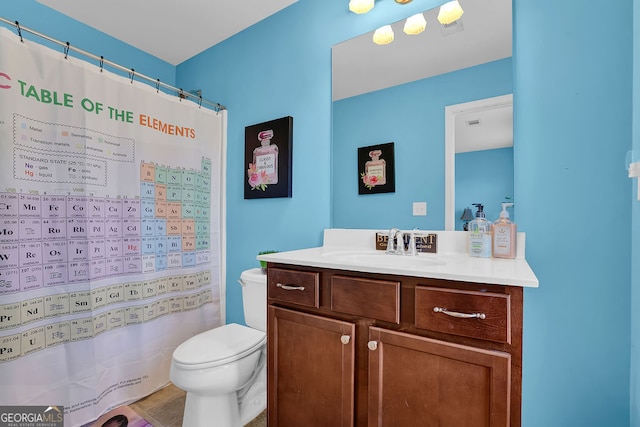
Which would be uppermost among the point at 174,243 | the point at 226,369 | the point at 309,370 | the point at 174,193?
the point at 174,193

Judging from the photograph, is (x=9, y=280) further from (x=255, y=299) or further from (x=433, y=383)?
(x=433, y=383)

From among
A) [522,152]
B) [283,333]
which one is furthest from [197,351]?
[522,152]

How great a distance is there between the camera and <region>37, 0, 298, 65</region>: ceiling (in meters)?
1.75

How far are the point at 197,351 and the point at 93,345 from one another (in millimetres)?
619

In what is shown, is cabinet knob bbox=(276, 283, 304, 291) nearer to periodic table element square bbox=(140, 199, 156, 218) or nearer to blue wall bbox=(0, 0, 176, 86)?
periodic table element square bbox=(140, 199, 156, 218)

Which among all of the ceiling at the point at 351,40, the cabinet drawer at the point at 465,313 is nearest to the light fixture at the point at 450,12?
the ceiling at the point at 351,40

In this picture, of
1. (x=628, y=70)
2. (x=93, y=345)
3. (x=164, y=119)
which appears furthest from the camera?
(x=164, y=119)

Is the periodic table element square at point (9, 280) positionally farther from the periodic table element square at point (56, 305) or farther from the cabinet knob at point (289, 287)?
the cabinet knob at point (289, 287)

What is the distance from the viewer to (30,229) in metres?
1.26

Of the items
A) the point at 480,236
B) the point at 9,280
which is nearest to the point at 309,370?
the point at 480,236

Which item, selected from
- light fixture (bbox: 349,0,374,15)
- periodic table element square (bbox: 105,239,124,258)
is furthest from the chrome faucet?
periodic table element square (bbox: 105,239,124,258)

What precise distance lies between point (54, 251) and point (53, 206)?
0.21 metres

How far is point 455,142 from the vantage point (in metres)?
Answer: 1.27

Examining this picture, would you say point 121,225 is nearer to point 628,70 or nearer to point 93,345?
point 93,345
